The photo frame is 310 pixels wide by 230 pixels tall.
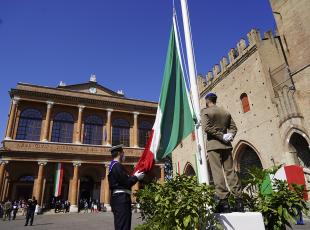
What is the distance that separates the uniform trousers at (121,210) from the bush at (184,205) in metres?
0.38

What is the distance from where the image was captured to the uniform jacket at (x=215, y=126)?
3.60 meters

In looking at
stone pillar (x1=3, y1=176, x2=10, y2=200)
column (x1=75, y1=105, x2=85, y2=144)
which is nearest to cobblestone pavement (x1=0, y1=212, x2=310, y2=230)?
stone pillar (x1=3, y1=176, x2=10, y2=200)

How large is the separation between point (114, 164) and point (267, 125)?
11573mm

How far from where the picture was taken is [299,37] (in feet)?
39.2

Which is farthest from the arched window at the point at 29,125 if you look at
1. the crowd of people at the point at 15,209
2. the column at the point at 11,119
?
the crowd of people at the point at 15,209

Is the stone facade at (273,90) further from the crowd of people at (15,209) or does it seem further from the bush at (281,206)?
the crowd of people at (15,209)

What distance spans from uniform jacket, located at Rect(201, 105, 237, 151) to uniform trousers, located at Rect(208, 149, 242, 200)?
0.31 feet

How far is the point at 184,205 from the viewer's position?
2.81 m

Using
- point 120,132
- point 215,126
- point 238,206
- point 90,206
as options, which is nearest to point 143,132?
point 120,132

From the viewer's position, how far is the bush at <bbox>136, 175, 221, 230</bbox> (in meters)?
2.82

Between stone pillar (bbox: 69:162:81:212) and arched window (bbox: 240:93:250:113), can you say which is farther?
stone pillar (bbox: 69:162:81:212)

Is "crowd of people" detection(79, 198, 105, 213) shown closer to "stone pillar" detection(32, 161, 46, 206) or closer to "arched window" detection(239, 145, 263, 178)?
"stone pillar" detection(32, 161, 46, 206)

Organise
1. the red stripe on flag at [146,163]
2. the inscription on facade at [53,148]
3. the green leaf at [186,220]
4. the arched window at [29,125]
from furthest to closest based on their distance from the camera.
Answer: the arched window at [29,125] → the inscription on facade at [53,148] → the red stripe on flag at [146,163] → the green leaf at [186,220]

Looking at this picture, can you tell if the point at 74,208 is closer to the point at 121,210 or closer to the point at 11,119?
the point at 11,119
